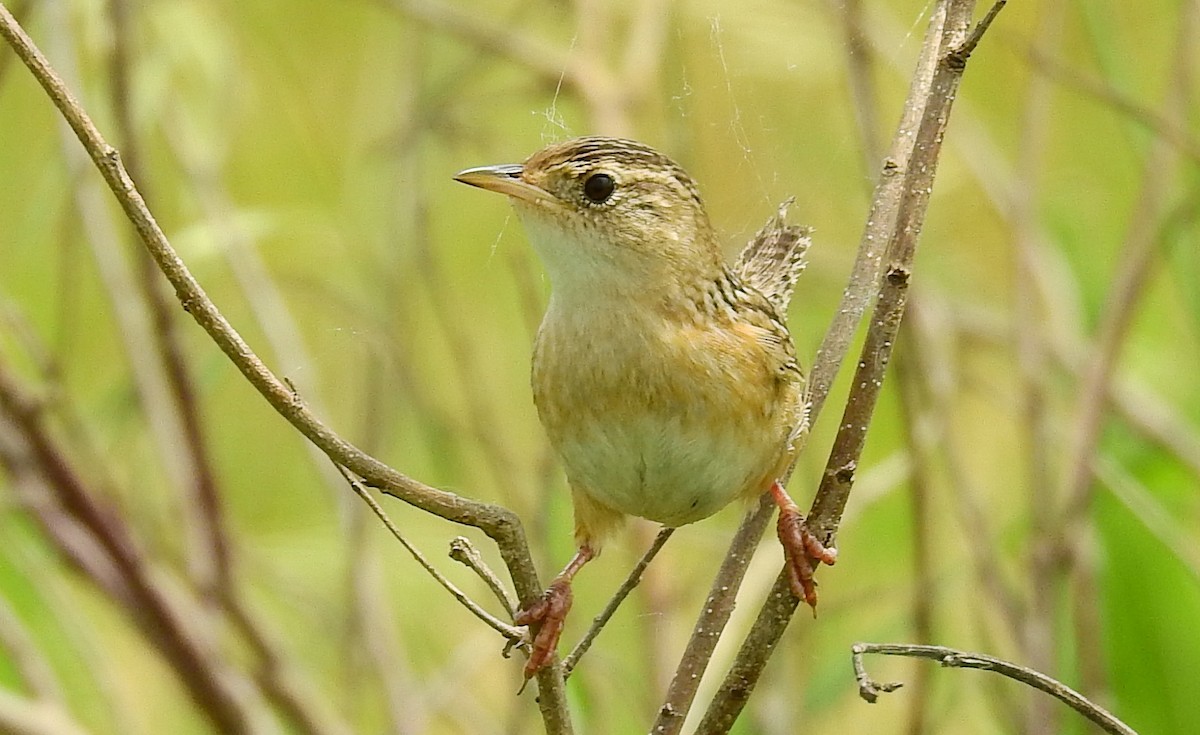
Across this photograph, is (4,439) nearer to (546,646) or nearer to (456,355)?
(456,355)

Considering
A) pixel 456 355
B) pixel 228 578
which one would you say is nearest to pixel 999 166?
pixel 456 355

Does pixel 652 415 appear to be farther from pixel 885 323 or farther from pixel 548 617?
pixel 885 323

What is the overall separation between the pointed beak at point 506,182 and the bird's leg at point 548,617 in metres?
0.55

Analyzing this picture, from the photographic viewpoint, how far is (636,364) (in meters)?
2.31

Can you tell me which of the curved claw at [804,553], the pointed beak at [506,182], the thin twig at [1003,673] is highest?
the pointed beak at [506,182]

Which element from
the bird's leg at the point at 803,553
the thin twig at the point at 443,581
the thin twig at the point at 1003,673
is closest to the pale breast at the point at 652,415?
the bird's leg at the point at 803,553

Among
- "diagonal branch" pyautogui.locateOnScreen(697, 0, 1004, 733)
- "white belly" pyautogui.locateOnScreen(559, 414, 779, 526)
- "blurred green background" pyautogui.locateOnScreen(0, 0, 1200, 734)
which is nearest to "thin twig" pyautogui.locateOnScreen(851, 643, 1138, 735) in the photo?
"diagonal branch" pyautogui.locateOnScreen(697, 0, 1004, 733)

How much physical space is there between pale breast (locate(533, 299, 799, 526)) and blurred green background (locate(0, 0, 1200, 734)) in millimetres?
314

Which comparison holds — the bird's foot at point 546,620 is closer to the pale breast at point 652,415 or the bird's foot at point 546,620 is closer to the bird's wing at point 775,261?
the pale breast at point 652,415

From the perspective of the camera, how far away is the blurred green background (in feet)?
11.1

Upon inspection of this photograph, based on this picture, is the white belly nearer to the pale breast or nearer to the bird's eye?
the pale breast

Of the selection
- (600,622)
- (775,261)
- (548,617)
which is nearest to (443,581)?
(600,622)

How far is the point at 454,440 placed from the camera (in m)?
4.02

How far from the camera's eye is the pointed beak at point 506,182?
2.15 m
